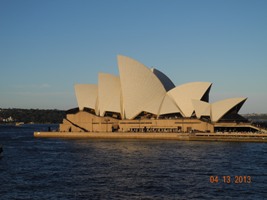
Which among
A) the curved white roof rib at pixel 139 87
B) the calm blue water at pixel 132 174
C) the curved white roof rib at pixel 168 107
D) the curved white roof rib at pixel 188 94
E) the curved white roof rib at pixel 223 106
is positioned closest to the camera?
the calm blue water at pixel 132 174

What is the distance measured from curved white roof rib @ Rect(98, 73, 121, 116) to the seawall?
687 cm

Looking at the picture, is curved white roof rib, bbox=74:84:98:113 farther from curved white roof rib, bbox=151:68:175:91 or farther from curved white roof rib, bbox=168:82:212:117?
curved white roof rib, bbox=168:82:212:117

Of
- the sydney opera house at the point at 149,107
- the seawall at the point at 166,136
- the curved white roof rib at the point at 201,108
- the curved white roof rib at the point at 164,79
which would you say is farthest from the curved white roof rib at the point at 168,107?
the seawall at the point at 166,136

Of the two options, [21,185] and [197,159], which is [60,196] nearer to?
[21,185]

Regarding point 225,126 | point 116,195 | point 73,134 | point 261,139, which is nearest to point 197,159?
point 116,195

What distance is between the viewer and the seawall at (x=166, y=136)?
2368 inches

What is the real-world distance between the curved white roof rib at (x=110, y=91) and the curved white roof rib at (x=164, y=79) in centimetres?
843

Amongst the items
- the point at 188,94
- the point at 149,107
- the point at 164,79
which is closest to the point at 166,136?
the point at 149,107

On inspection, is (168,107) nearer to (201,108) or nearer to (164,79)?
(201,108)

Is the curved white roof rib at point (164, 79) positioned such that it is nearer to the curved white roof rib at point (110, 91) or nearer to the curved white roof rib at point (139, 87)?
the curved white roof rib at point (139, 87)

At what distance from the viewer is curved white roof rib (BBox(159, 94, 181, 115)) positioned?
73.2 metres

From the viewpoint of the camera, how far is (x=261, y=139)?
58.9 metres

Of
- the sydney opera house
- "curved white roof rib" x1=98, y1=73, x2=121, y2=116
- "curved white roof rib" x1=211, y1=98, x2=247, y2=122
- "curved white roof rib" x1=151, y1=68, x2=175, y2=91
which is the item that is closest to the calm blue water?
"curved white roof rib" x1=211, y1=98, x2=247, y2=122

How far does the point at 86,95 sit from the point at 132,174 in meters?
53.9
